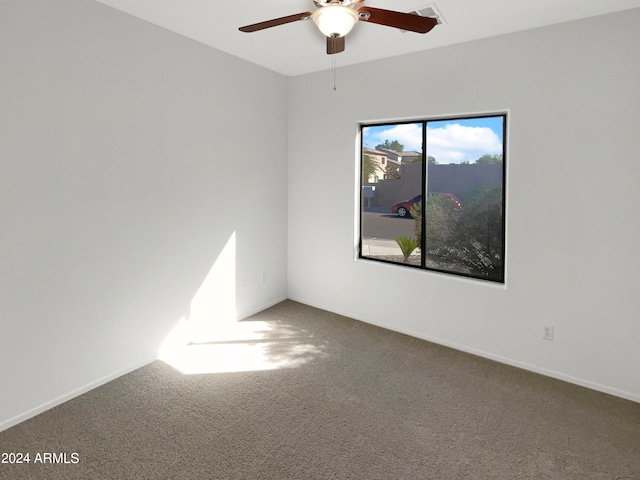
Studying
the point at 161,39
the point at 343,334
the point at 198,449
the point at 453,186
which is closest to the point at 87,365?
the point at 198,449

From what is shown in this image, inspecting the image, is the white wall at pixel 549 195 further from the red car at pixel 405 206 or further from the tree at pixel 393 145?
the red car at pixel 405 206

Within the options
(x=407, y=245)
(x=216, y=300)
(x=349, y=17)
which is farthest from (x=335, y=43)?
(x=216, y=300)

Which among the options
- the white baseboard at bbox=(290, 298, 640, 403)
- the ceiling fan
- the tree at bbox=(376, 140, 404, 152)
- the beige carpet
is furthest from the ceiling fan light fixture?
the white baseboard at bbox=(290, 298, 640, 403)

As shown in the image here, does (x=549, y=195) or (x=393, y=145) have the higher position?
(x=393, y=145)

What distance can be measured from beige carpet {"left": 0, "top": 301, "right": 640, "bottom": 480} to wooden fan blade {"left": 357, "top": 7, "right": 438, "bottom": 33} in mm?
2238

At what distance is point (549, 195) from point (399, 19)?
1841mm

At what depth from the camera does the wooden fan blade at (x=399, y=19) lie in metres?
1.80

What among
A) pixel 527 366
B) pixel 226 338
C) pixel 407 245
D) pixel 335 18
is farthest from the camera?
pixel 407 245

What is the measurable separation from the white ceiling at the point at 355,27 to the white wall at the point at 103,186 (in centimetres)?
22

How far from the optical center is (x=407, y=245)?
386 centimetres

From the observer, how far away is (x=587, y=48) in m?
2.67

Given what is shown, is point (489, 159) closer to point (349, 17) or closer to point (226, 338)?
point (349, 17)

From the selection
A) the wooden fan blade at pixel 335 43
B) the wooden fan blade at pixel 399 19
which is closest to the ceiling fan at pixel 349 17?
the wooden fan blade at pixel 399 19

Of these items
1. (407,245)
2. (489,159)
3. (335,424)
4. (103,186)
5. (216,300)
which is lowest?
(335,424)
